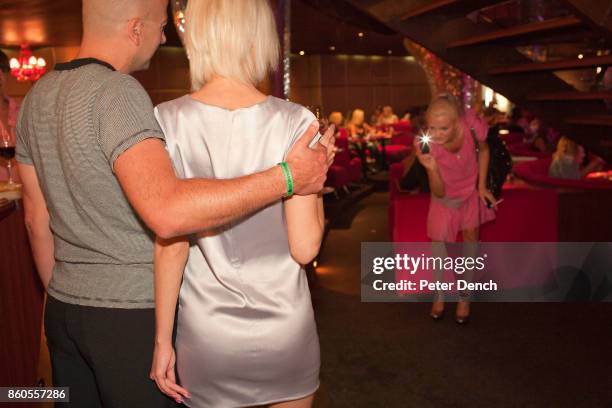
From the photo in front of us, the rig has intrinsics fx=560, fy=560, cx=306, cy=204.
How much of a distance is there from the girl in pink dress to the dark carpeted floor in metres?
0.30

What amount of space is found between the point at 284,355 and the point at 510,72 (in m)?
3.57

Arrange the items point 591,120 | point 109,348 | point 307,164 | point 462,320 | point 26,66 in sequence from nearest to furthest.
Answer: point 307,164, point 109,348, point 462,320, point 591,120, point 26,66

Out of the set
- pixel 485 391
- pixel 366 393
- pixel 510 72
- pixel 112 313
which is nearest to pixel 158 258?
pixel 112 313

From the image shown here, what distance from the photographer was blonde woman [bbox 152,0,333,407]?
129 cm

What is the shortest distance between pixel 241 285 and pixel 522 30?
10.00ft

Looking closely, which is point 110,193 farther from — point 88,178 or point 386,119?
point 386,119

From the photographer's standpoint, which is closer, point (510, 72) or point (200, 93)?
point (200, 93)

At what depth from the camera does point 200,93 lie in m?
1.32

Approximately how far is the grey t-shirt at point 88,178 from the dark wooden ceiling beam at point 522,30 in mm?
2908

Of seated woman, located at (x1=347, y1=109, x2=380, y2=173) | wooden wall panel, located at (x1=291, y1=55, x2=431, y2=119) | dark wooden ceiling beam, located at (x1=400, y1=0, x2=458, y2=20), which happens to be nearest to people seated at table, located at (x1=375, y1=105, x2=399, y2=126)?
seated woman, located at (x1=347, y1=109, x2=380, y2=173)

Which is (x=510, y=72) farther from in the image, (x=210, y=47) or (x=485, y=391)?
(x=210, y=47)

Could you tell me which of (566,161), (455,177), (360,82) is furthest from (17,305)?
(360,82)

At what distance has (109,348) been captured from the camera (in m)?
1.35

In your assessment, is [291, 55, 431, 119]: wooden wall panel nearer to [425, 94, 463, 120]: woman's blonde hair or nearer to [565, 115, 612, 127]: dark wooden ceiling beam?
[565, 115, 612, 127]: dark wooden ceiling beam
